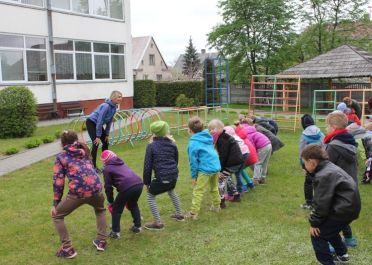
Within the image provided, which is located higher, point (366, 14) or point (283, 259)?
point (366, 14)

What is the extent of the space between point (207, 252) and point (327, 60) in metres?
19.3

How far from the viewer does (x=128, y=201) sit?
5.21m

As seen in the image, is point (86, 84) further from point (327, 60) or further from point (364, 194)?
point (364, 194)

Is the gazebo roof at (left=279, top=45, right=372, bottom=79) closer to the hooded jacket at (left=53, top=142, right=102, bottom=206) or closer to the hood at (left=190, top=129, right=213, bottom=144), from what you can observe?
the hood at (left=190, top=129, right=213, bottom=144)

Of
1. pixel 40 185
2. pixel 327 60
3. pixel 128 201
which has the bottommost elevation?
pixel 40 185

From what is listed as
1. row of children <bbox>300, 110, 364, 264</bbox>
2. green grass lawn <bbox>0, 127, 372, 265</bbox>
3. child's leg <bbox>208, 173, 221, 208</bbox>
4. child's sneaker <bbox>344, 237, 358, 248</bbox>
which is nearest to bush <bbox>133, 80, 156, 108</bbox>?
green grass lawn <bbox>0, 127, 372, 265</bbox>

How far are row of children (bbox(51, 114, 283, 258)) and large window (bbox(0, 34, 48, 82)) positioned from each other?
13.1 m

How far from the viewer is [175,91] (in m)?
29.8

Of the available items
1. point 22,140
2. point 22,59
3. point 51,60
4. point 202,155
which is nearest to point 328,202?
point 202,155

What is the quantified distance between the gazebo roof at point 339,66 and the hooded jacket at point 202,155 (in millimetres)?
16346

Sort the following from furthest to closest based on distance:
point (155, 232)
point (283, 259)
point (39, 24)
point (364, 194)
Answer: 1. point (39, 24)
2. point (364, 194)
3. point (155, 232)
4. point (283, 259)

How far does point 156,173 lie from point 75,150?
1.27 metres

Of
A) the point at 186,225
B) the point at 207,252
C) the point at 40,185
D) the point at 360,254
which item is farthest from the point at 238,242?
the point at 40,185

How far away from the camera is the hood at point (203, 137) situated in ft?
19.6
